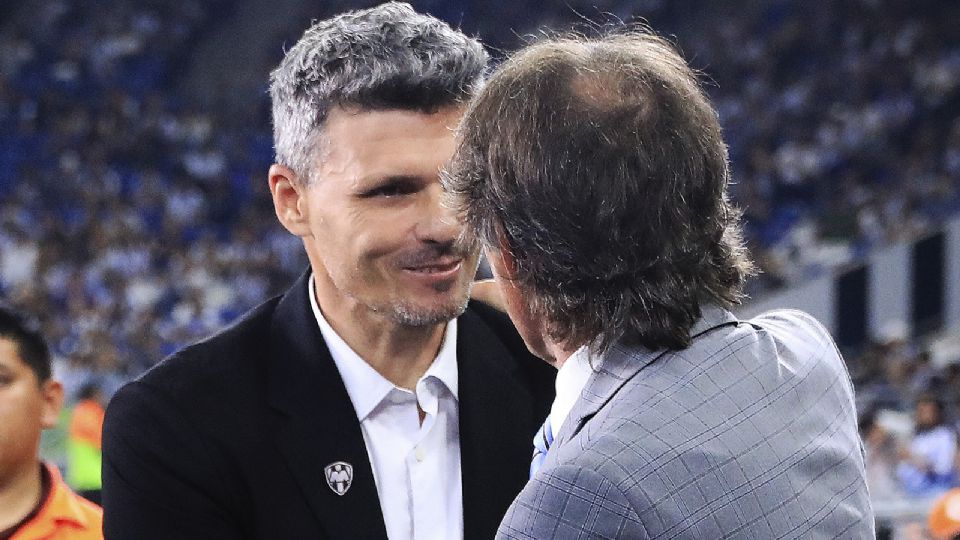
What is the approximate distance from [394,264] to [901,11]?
13.5 m

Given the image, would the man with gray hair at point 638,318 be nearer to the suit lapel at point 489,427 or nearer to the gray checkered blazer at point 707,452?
the gray checkered blazer at point 707,452

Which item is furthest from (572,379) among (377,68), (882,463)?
(882,463)

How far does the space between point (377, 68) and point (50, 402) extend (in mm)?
953

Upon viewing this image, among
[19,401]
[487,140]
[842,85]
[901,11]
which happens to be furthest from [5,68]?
[487,140]

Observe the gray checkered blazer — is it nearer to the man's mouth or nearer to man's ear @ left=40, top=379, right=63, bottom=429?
the man's mouth

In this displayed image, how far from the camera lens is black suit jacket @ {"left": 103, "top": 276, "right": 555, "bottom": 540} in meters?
1.67

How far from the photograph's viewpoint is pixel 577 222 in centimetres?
136

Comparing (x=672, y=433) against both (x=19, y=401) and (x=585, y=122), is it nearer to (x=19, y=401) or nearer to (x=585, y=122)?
(x=585, y=122)

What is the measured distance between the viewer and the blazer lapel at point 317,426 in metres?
1.72

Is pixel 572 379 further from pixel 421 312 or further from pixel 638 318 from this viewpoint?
pixel 421 312

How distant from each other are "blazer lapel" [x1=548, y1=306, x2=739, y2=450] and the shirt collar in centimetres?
51

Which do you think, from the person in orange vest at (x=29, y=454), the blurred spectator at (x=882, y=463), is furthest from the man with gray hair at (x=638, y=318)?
the blurred spectator at (x=882, y=463)

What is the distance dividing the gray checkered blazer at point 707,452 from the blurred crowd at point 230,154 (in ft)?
23.5

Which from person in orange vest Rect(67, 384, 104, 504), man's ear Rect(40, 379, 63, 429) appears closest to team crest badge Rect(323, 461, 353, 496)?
man's ear Rect(40, 379, 63, 429)
